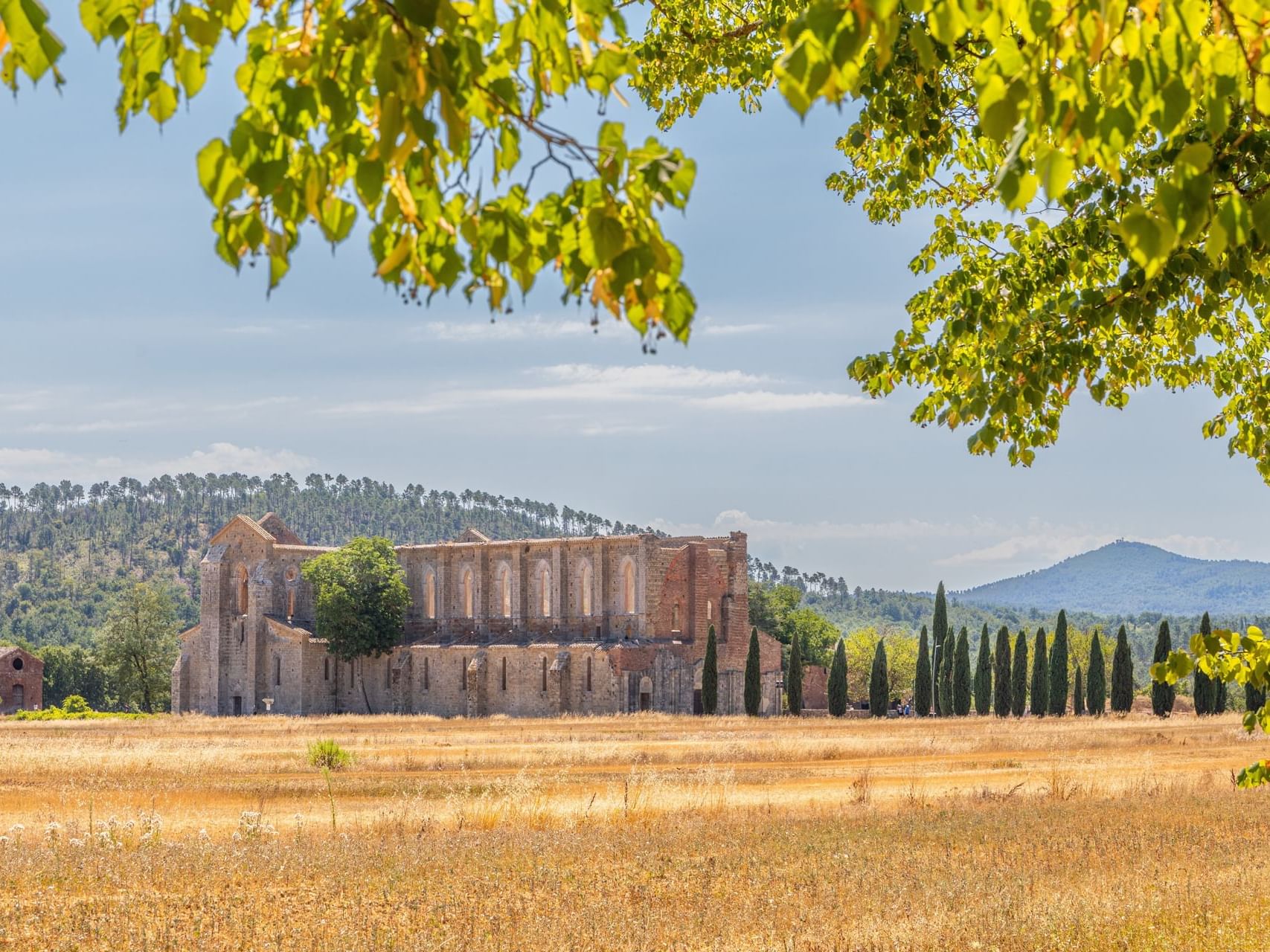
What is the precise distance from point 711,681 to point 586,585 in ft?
26.1

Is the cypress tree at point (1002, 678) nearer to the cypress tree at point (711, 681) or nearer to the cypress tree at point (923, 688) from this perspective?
the cypress tree at point (923, 688)

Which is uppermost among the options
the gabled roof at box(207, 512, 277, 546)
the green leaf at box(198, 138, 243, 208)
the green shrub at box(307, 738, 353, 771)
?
the gabled roof at box(207, 512, 277, 546)

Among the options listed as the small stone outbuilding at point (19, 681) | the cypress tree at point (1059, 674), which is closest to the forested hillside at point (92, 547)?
the small stone outbuilding at point (19, 681)

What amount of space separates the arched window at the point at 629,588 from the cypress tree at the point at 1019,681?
60.2 ft

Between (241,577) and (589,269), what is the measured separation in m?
65.6

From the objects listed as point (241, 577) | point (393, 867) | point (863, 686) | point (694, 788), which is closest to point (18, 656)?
point (241, 577)

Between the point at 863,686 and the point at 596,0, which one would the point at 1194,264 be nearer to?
the point at 596,0

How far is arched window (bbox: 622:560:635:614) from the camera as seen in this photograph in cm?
5847

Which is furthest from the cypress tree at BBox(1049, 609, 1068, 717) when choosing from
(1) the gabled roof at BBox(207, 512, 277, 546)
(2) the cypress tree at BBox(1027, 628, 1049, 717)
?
(1) the gabled roof at BBox(207, 512, 277, 546)

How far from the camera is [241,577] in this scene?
65.9m

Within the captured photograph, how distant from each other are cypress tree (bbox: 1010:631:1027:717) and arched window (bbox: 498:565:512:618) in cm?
2388

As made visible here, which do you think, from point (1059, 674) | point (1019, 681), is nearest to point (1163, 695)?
point (1059, 674)

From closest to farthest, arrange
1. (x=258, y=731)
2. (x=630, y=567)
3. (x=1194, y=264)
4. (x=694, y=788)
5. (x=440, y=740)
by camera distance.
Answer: (x=1194, y=264) < (x=694, y=788) < (x=440, y=740) < (x=258, y=731) < (x=630, y=567)

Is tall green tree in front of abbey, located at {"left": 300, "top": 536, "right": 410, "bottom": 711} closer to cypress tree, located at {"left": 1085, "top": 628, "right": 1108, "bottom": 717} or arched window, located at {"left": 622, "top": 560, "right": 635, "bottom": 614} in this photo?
arched window, located at {"left": 622, "top": 560, "right": 635, "bottom": 614}
